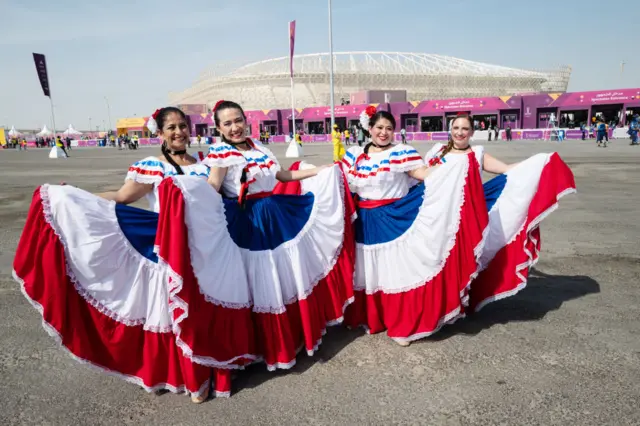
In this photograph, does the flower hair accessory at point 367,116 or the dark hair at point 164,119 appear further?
the flower hair accessory at point 367,116

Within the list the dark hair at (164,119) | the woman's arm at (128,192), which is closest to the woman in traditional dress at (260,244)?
the dark hair at (164,119)

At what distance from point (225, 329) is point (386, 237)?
1.42 meters

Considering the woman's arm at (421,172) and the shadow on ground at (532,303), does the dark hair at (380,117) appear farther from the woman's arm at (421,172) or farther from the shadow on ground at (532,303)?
the shadow on ground at (532,303)

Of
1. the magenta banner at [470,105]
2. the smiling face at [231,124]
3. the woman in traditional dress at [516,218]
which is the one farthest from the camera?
the magenta banner at [470,105]

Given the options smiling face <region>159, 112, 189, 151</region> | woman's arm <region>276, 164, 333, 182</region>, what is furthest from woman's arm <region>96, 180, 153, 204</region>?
woman's arm <region>276, 164, 333, 182</region>

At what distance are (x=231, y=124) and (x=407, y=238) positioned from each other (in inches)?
61.9

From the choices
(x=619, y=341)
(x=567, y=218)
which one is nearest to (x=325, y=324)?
(x=619, y=341)

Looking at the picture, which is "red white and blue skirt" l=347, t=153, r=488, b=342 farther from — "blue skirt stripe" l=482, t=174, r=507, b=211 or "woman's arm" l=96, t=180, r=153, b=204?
"woman's arm" l=96, t=180, r=153, b=204

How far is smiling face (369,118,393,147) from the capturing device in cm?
353

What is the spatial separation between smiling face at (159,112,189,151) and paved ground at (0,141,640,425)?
5.60 ft

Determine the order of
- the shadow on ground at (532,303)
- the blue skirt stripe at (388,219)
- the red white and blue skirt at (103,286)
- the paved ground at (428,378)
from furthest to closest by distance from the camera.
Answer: the shadow on ground at (532,303)
the blue skirt stripe at (388,219)
the paved ground at (428,378)
the red white and blue skirt at (103,286)

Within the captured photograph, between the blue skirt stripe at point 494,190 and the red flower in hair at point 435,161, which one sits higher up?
the red flower in hair at point 435,161

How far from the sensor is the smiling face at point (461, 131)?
13.2 feet

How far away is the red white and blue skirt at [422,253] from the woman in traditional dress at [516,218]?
1.32 feet
